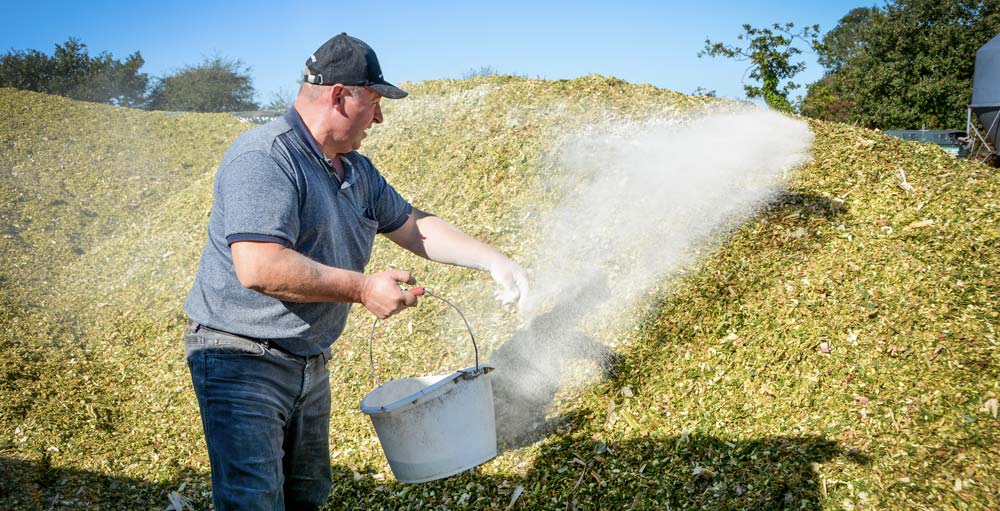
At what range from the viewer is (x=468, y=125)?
703 cm

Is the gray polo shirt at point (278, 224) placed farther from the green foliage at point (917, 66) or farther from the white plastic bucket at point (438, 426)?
the green foliage at point (917, 66)

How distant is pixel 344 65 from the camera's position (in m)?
2.33

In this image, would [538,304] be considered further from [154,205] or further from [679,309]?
[154,205]

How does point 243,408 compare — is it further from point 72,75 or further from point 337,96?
point 72,75

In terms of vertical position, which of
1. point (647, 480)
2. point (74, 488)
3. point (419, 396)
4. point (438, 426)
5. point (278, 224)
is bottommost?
point (74, 488)

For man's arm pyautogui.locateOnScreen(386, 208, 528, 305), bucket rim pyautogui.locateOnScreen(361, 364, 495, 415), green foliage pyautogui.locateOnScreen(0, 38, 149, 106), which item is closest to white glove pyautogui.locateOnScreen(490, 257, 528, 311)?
man's arm pyautogui.locateOnScreen(386, 208, 528, 305)

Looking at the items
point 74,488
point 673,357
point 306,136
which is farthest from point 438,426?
point 74,488

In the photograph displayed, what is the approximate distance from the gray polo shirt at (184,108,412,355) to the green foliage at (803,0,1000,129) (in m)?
22.5

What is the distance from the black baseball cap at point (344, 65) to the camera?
7.64 feet

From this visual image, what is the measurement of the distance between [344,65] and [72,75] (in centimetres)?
3148

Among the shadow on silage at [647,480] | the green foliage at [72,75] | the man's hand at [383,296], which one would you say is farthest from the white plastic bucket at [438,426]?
the green foliage at [72,75]

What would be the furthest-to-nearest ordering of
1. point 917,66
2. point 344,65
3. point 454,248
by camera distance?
1. point 917,66
2. point 454,248
3. point 344,65

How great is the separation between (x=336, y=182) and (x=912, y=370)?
2654 mm

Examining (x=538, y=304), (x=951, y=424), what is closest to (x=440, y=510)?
(x=538, y=304)
